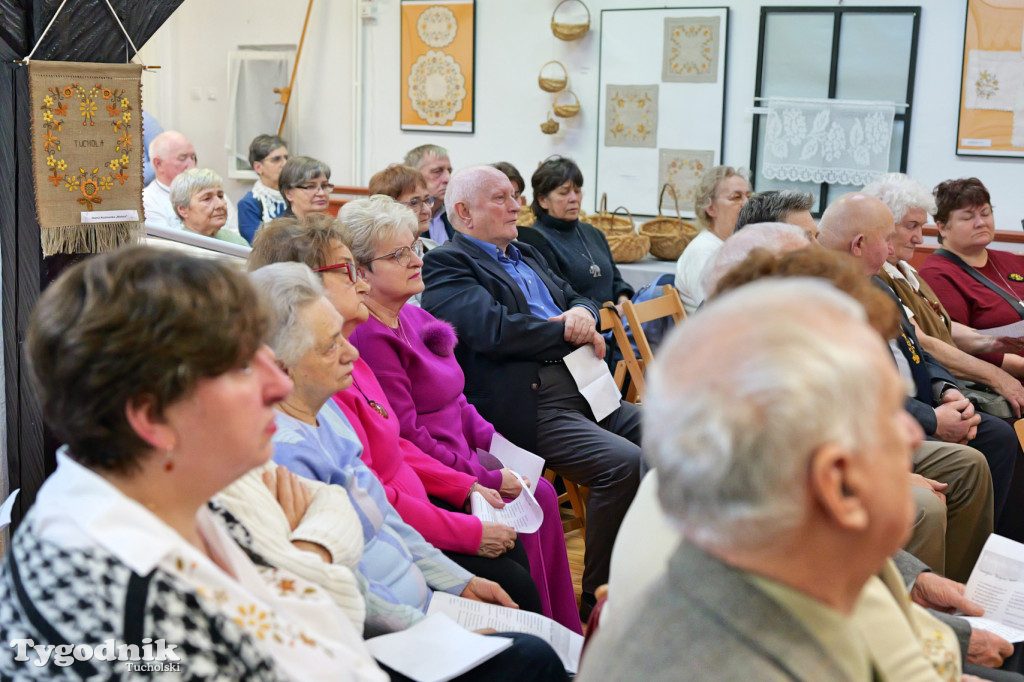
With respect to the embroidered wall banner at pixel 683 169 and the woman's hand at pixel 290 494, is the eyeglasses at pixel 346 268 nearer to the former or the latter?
the woman's hand at pixel 290 494

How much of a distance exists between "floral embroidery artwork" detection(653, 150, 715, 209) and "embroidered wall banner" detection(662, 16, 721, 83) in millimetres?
488

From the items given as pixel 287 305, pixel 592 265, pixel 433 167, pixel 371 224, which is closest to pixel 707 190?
pixel 592 265

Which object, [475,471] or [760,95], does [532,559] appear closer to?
[475,471]

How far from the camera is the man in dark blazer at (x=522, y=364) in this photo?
3080 millimetres

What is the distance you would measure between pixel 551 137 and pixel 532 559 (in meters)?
4.84

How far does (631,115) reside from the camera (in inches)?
261

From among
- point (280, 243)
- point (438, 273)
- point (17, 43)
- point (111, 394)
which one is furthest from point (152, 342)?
point (438, 273)

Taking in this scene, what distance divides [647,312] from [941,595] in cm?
173

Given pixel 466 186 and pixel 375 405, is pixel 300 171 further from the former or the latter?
pixel 375 405

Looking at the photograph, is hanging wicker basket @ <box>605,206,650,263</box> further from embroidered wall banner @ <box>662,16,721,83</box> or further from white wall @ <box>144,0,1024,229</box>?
embroidered wall banner @ <box>662,16,721,83</box>

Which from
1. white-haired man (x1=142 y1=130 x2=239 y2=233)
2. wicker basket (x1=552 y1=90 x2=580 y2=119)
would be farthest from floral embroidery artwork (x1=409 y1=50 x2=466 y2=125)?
white-haired man (x1=142 y1=130 x2=239 y2=233)

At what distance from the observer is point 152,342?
1079 mm

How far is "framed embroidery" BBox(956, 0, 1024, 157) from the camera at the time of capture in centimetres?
564

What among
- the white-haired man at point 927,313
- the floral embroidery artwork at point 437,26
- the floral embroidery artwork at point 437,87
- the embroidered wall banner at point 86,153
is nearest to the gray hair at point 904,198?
the white-haired man at point 927,313
